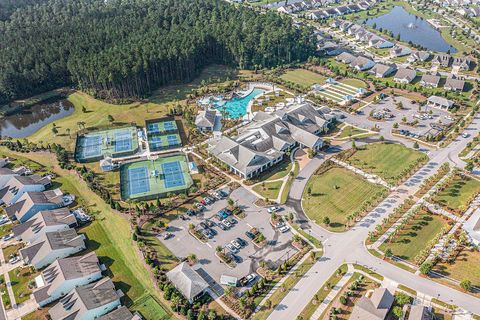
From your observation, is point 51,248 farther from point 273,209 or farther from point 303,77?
point 303,77

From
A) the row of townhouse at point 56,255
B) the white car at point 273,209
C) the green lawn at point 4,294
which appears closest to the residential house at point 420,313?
the white car at point 273,209

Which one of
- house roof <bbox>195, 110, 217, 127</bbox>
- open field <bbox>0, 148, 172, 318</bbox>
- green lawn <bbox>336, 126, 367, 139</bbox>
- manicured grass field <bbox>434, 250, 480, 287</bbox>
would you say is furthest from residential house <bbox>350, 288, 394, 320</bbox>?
house roof <bbox>195, 110, 217, 127</bbox>

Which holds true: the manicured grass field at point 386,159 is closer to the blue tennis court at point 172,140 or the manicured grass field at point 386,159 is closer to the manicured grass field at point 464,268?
the manicured grass field at point 464,268

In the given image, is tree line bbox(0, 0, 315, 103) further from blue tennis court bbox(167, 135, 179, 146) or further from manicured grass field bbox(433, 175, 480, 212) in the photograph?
manicured grass field bbox(433, 175, 480, 212)

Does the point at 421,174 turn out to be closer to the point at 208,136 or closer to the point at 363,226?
the point at 363,226

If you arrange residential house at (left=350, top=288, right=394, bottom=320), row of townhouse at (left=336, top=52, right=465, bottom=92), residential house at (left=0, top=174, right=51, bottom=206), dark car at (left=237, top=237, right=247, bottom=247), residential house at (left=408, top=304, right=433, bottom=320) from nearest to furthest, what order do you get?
residential house at (left=408, top=304, right=433, bottom=320)
residential house at (left=350, top=288, right=394, bottom=320)
dark car at (left=237, top=237, right=247, bottom=247)
residential house at (left=0, top=174, right=51, bottom=206)
row of townhouse at (left=336, top=52, right=465, bottom=92)

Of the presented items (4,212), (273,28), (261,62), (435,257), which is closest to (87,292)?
(4,212)

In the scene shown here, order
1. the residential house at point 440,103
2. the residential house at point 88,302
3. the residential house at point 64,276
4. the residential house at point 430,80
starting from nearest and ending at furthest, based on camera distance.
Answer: the residential house at point 88,302
the residential house at point 64,276
the residential house at point 440,103
the residential house at point 430,80
